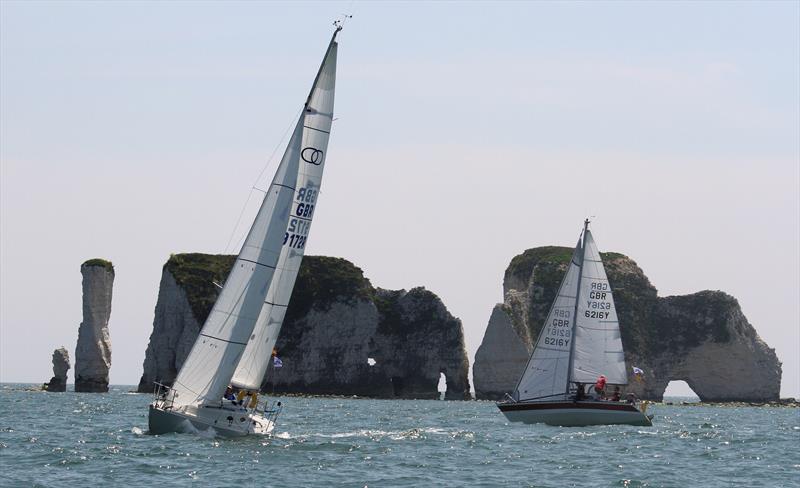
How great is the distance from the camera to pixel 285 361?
102 metres

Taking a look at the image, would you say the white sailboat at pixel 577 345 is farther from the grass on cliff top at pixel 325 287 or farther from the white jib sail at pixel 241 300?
the grass on cliff top at pixel 325 287

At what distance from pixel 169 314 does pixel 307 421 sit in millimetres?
47092

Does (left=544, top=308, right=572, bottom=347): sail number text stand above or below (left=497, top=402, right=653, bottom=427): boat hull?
above

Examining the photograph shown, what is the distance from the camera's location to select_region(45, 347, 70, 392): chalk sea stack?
102188mm

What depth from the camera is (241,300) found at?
37031 mm

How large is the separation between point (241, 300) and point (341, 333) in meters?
65.4

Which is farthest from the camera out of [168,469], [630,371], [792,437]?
[630,371]


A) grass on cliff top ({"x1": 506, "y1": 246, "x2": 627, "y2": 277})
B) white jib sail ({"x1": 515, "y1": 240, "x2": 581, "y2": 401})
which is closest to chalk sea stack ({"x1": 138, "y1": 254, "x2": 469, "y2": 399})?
grass on cliff top ({"x1": 506, "y1": 246, "x2": 627, "y2": 277})

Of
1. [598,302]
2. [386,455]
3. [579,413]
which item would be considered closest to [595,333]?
[598,302]

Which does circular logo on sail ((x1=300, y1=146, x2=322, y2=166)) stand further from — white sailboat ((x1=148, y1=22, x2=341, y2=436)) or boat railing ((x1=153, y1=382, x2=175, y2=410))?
boat railing ((x1=153, y1=382, x2=175, y2=410))

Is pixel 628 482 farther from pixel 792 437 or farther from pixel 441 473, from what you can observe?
pixel 792 437

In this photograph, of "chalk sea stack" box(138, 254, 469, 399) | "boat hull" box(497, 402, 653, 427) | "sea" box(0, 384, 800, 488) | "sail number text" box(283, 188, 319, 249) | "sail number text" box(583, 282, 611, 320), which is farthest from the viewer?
"chalk sea stack" box(138, 254, 469, 399)

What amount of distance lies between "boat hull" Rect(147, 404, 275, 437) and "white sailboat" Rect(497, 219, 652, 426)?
20293 mm

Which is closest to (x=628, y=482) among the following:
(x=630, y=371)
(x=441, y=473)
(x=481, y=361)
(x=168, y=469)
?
(x=441, y=473)
